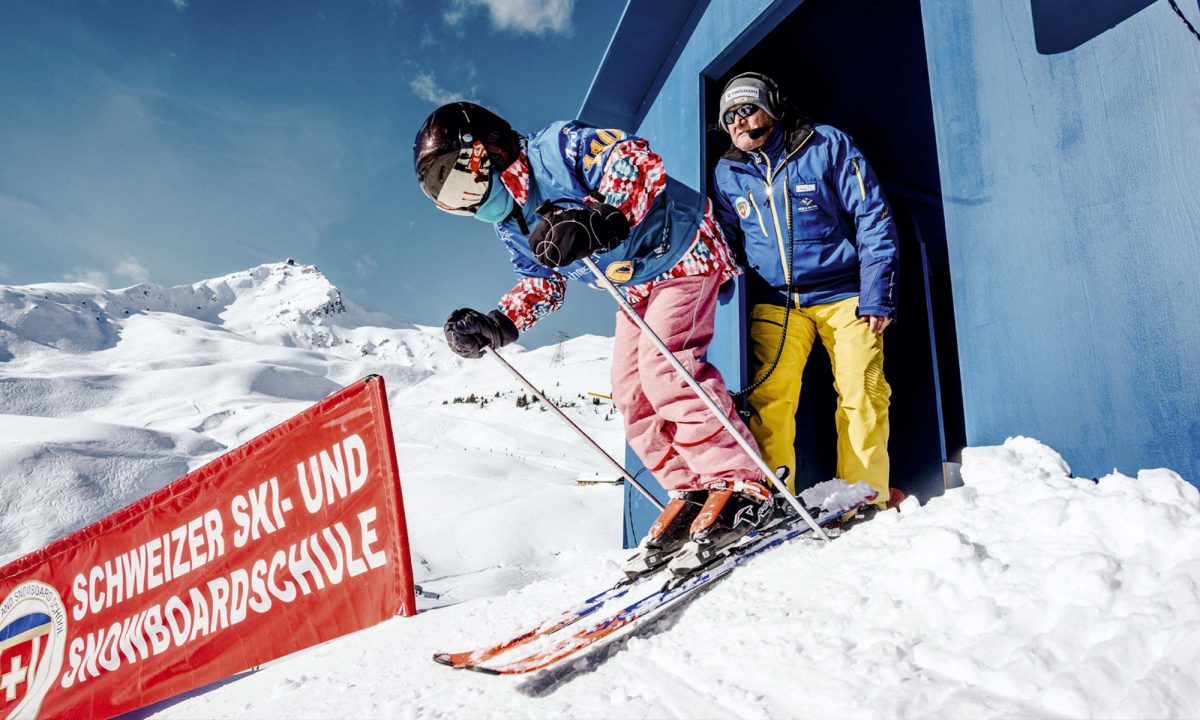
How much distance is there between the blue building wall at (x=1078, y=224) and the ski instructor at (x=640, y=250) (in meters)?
0.94

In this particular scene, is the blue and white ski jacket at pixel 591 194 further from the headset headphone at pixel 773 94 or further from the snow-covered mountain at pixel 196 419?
the snow-covered mountain at pixel 196 419

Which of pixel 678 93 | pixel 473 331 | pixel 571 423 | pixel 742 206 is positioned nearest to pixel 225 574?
pixel 473 331

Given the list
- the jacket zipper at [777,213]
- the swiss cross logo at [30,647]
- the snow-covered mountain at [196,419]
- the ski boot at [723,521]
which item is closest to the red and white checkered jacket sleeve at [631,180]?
the jacket zipper at [777,213]

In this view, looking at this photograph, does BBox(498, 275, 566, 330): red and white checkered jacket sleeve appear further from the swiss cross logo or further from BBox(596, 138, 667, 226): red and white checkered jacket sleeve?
the swiss cross logo

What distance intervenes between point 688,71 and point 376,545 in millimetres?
3582

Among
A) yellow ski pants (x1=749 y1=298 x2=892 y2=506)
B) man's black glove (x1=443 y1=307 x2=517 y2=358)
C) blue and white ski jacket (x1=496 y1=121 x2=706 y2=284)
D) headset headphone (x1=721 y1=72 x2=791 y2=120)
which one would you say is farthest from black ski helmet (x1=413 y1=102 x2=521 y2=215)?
yellow ski pants (x1=749 y1=298 x2=892 y2=506)

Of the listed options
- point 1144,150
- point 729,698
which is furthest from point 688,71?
point 729,698

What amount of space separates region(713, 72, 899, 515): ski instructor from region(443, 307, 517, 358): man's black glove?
1377 mm

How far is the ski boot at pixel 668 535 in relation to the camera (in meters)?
2.38

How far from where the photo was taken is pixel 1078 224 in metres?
1.80

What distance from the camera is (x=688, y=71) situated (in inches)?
163

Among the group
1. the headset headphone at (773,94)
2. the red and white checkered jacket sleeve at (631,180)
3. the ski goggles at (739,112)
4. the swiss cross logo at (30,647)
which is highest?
the headset headphone at (773,94)

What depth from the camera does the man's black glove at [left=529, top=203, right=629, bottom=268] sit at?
2.18 meters

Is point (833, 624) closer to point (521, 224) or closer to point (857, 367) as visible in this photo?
point (857, 367)
